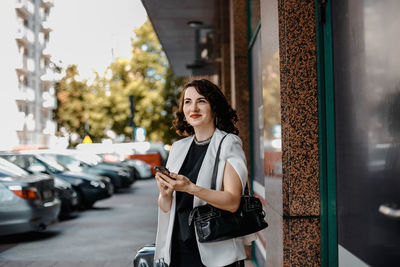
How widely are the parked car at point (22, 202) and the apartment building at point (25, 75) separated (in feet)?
109

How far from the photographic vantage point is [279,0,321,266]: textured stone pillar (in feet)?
9.75

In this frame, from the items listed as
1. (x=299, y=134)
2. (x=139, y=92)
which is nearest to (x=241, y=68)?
(x=299, y=134)

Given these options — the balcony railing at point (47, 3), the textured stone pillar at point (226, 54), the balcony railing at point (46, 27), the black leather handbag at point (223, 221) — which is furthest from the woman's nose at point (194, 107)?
the balcony railing at point (47, 3)

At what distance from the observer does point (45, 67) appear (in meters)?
50.4

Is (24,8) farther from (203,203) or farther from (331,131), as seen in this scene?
(203,203)

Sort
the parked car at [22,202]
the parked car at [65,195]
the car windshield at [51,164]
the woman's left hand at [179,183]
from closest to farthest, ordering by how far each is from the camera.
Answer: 1. the woman's left hand at [179,183]
2. the parked car at [22,202]
3. the parked car at [65,195]
4. the car windshield at [51,164]

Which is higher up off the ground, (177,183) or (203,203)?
(177,183)

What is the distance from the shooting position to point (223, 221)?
2354 mm

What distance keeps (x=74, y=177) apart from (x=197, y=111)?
1130 centimetres

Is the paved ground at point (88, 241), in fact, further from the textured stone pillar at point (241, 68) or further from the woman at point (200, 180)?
the woman at point (200, 180)

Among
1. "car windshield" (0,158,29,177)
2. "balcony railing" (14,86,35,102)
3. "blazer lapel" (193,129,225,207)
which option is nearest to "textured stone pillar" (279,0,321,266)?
"blazer lapel" (193,129,225,207)

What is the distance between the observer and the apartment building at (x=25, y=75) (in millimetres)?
40125

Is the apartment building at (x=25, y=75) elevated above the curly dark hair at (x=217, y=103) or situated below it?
above

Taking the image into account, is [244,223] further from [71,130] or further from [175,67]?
[71,130]
